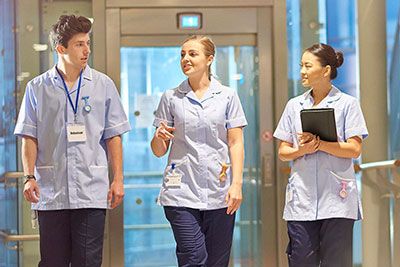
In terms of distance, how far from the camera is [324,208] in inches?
120

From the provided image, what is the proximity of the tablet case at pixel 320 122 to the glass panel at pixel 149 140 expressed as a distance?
1610 millimetres

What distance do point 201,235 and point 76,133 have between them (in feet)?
2.56

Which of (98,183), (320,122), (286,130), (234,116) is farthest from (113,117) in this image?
(320,122)

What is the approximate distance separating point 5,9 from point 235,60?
170 centimetres

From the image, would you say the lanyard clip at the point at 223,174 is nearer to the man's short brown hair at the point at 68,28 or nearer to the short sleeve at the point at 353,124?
the short sleeve at the point at 353,124

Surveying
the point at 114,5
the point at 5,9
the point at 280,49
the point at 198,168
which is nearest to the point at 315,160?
the point at 198,168

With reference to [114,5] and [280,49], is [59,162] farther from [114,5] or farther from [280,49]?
[280,49]

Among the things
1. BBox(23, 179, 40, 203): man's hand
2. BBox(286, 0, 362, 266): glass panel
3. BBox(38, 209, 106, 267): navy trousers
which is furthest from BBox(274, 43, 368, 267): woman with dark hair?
BBox(286, 0, 362, 266): glass panel

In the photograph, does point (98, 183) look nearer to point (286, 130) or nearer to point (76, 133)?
point (76, 133)

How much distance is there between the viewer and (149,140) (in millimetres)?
4645

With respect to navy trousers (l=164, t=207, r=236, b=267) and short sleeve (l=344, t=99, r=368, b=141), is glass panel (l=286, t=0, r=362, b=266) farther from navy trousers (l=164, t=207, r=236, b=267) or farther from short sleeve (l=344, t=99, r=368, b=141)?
navy trousers (l=164, t=207, r=236, b=267)

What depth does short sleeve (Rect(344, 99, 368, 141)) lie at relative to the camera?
10.1ft

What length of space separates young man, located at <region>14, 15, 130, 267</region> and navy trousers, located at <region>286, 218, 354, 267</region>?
0.92 meters

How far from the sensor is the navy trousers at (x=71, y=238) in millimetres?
2883
